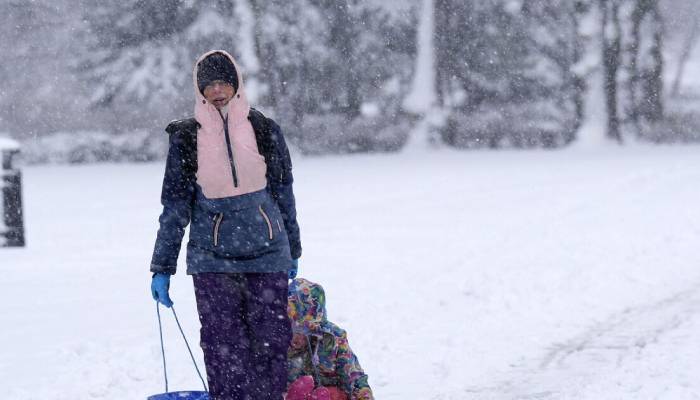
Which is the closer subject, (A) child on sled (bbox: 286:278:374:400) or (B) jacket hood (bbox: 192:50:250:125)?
(B) jacket hood (bbox: 192:50:250:125)

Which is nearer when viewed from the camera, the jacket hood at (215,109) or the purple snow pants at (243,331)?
the jacket hood at (215,109)

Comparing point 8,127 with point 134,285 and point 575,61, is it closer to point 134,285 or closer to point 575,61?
point 575,61

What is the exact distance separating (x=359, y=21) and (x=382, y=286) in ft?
74.8

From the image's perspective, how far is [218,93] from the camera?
427 cm

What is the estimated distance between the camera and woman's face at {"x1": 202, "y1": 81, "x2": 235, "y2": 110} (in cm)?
426

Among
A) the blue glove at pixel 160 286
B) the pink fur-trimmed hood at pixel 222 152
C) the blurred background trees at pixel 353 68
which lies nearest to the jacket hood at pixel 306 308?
the blue glove at pixel 160 286

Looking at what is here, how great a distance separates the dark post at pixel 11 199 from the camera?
11570 millimetres

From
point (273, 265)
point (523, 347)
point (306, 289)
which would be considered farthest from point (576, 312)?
point (273, 265)

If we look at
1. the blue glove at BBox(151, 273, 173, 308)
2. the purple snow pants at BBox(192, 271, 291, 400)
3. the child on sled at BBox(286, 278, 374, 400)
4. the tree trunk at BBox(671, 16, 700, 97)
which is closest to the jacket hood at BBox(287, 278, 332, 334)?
the child on sled at BBox(286, 278, 374, 400)

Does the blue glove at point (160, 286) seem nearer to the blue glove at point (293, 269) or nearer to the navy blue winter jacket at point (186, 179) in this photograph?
the navy blue winter jacket at point (186, 179)

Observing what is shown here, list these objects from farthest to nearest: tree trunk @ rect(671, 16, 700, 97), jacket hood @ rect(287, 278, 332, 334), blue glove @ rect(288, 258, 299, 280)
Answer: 1. tree trunk @ rect(671, 16, 700, 97)
2. jacket hood @ rect(287, 278, 332, 334)
3. blue glove @ rect(288, 258, 299, 280)

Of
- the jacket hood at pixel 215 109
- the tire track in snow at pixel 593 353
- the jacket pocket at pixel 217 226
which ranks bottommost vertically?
the tire track in snow at pixel 593 353

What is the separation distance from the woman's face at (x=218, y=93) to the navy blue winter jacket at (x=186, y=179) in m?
0.12

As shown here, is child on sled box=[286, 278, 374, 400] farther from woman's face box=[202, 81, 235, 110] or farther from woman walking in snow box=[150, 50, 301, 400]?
woman's face box=[202, 81, 235, 110]
